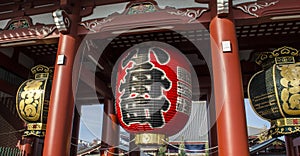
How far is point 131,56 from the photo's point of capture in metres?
3.29

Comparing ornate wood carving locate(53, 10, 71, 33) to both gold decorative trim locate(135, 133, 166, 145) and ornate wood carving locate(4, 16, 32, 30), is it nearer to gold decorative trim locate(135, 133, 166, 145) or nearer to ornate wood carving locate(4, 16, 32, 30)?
ornate wood carving locate(4, 16, 32, 30)

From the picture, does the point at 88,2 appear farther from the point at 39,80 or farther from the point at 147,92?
the point at 147,92

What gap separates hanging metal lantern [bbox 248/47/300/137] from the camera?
10.4 feet

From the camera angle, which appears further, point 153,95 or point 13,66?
point 13,66

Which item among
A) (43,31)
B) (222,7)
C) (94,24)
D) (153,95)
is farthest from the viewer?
(43,31)

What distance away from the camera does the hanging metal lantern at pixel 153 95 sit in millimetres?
2871

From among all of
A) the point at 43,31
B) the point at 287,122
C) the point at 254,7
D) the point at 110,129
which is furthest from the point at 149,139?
the point at 110,129

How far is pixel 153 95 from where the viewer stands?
2.89m

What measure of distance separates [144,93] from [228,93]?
907mm

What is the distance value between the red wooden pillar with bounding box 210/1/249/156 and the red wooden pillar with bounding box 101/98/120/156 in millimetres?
3205

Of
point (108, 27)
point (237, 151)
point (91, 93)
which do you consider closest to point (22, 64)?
point (91, 93)

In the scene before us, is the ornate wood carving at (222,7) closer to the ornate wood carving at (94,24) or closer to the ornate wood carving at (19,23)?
the ornate wood carving at (94,24)

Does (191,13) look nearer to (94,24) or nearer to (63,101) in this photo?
(94,24)

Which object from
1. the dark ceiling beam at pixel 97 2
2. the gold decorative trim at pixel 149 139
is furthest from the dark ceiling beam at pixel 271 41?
the gold decorative trim at pixel 149 139
